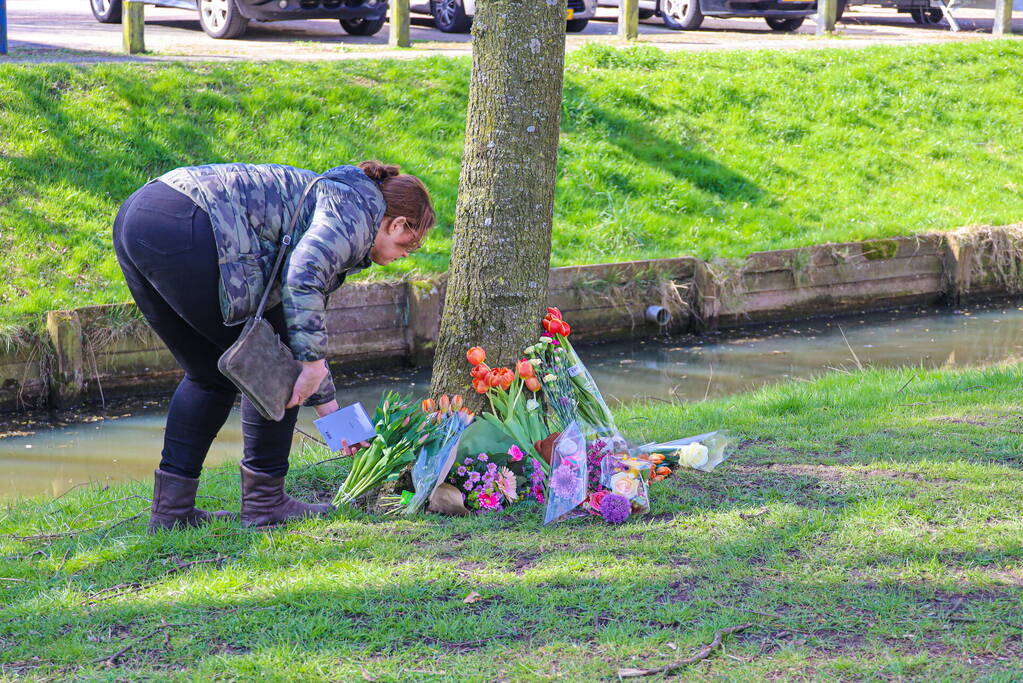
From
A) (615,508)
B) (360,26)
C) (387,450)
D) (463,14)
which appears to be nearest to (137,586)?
(387,450)

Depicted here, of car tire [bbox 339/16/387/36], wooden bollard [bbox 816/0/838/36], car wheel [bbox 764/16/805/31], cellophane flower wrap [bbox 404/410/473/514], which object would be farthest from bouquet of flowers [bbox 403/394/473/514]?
car wheel [bbox 764/16/805/31]

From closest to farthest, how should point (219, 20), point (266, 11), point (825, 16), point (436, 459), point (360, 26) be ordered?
point (436, 459)
point (266, 11)
point (219, 20)
point (360, 26)
point (825, 16)

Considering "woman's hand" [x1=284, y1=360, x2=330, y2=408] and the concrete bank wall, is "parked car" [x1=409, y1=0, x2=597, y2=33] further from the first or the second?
"woman's hand" [x1=284, y1=360, x2=330, y2=408]

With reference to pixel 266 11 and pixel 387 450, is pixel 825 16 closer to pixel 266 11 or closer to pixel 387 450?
pixel 266 11

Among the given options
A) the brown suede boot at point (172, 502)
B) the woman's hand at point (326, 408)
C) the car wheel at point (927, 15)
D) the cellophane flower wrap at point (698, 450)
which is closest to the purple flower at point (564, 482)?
the cellophane flower wrap at point (698, 450)

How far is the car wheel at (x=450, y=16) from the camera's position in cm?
1558

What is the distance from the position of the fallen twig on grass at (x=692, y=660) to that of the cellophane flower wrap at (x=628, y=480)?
2.99ft

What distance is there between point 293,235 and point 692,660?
1.81m

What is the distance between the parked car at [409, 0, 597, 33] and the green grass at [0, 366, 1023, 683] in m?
11.9

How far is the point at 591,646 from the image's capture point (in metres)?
3.08

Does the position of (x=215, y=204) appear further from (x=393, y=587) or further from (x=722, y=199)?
(x=722, y=199)

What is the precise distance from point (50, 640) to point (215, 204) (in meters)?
1.40

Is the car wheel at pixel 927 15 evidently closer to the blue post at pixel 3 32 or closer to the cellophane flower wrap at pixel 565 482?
the blue post at pixel 3 32

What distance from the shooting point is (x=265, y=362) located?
3.55 m
